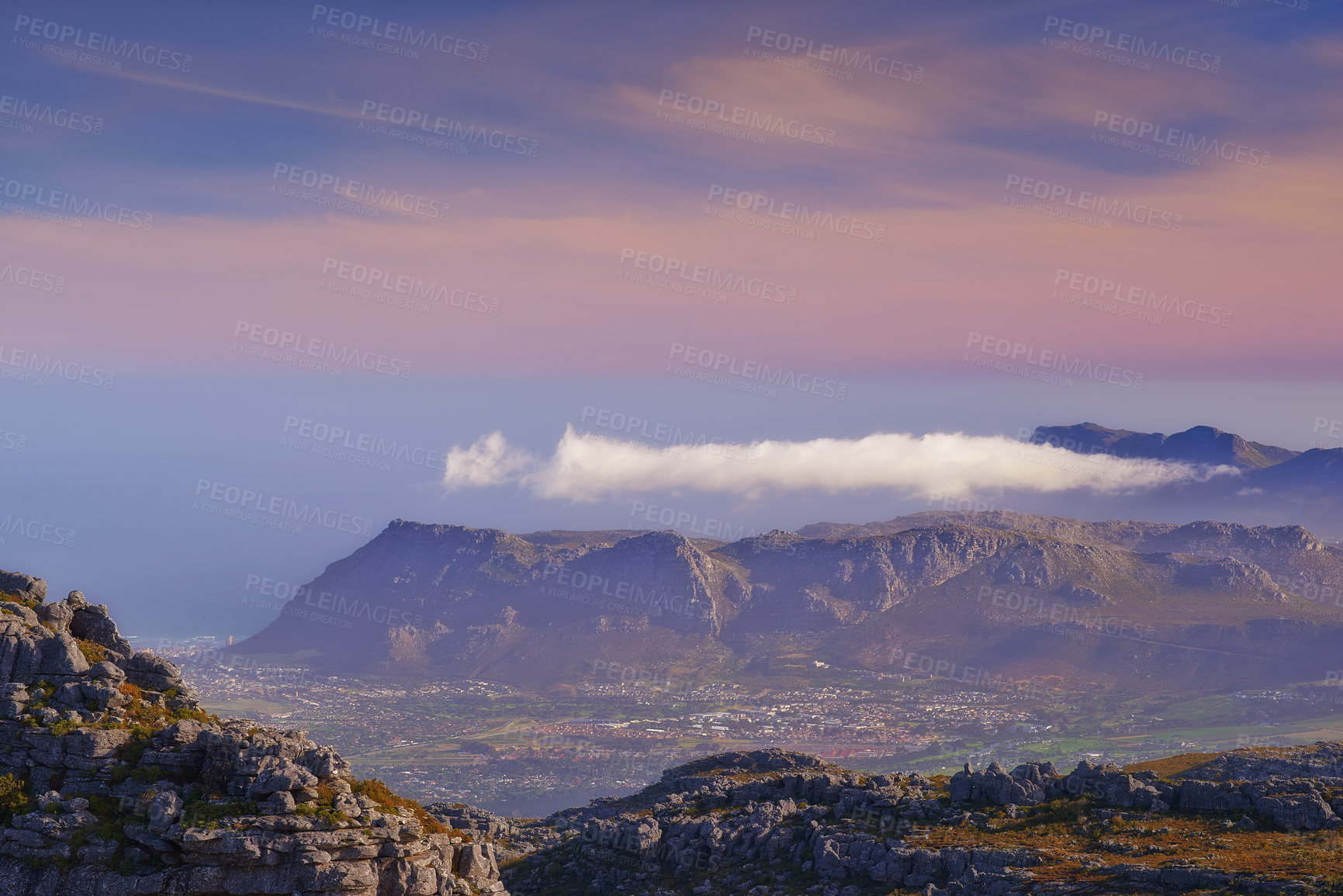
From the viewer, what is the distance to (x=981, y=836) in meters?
78.2

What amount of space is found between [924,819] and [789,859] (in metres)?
11.5

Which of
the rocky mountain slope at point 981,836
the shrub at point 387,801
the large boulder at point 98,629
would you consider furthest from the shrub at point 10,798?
the rocky mountain slope at point 981,836

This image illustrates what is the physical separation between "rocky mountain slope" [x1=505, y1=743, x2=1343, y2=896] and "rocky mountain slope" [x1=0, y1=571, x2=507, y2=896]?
3189cm

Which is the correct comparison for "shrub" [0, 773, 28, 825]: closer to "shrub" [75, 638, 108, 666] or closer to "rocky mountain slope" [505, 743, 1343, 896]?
"shrub" [75, 638, 108, 666]

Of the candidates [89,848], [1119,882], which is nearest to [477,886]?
[89,848]

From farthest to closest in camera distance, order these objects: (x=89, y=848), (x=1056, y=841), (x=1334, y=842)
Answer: (x=1056, y=841) < (x=1334, y=842) < (x=89, y=848)

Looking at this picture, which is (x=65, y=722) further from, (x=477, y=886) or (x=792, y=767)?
(x=792, y=767)

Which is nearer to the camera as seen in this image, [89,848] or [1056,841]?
[89,848]

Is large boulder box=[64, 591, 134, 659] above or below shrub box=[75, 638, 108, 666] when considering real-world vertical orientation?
above

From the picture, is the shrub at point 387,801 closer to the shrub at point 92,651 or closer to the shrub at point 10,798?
the shrub at point 10,798

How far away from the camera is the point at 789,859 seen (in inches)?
3280

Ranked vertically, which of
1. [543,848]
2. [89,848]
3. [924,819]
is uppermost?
[89,848]

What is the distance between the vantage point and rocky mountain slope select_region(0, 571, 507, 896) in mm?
50188

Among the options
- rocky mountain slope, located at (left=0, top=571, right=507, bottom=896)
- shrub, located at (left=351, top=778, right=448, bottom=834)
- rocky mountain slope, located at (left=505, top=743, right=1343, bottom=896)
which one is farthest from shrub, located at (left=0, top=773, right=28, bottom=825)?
rocky mountain slope, located at (left=505, top=743, right=1343, bottom=896)
